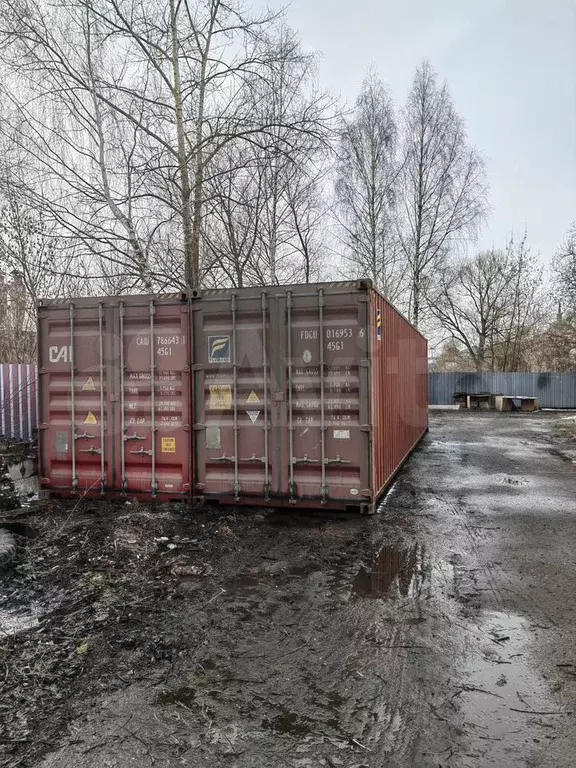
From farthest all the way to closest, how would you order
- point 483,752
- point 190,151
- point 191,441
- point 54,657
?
1. point 190,151
2. point 191,441
3. point 54,657
4. point 483,752

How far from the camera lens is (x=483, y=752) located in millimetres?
2436

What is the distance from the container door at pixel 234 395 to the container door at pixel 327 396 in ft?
1.04

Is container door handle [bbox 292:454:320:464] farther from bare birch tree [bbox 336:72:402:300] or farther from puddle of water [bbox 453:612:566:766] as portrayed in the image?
bare birch tree [bbox 336:72:402:300]

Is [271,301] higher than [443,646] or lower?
higher

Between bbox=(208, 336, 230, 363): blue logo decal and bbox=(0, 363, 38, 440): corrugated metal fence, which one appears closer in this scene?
bbox=(208, 336, 230, 363): blue logo decal

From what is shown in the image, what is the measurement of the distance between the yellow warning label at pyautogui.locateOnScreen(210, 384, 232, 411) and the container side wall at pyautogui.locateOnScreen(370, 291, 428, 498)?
74.2 inches

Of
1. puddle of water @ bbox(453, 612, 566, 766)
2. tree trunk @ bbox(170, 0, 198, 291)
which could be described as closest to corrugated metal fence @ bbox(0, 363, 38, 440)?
tree trunk @ bbox(170, 0, 198, 291)

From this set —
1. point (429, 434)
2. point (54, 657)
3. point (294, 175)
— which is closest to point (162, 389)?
point (54, 657)

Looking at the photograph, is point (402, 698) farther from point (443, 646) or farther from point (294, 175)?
point (294, 175)

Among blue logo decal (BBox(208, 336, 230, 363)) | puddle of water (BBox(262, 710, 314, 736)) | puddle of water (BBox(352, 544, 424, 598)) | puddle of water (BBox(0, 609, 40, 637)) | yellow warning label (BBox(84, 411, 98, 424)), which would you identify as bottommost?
puddle of water (BBox(352, 544, 424, 598))

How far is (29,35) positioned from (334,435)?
9616 mm

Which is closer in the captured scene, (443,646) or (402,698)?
(402,698)

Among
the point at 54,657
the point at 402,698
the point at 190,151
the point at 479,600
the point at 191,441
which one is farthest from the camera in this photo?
the point at 190,151

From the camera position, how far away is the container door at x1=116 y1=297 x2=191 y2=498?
7.16 m
